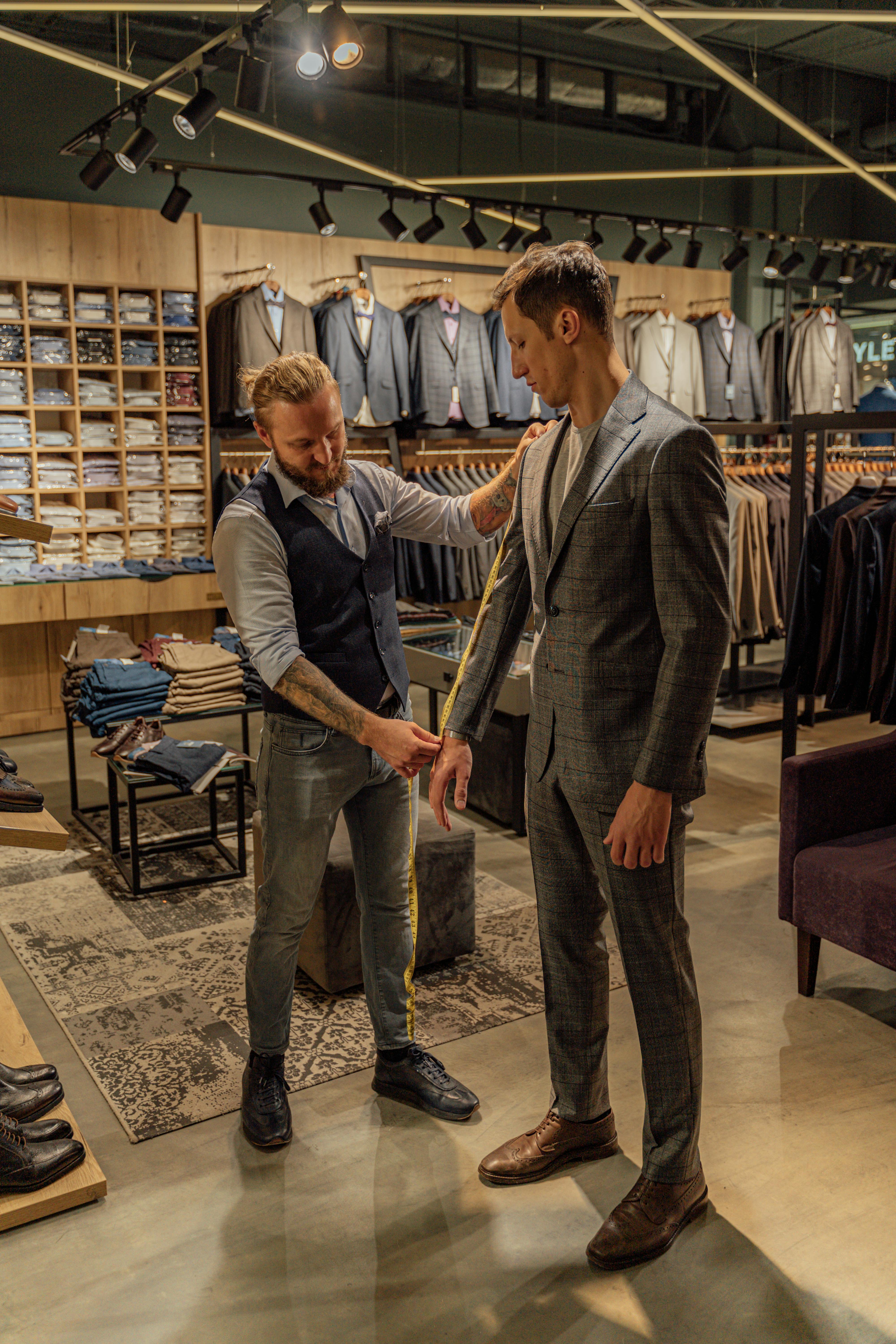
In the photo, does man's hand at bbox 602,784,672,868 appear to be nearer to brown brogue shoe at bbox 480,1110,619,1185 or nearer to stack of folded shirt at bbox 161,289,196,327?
brown brogue shoe at bbox 480,1110,619,1185

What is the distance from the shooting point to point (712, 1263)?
2.10m

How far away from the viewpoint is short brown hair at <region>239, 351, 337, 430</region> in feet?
7.34

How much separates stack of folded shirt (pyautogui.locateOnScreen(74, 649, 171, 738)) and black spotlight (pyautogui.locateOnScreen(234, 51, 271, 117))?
89.5 inches

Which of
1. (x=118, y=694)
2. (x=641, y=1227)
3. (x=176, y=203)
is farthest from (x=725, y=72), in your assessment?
(x=641, y=1227)

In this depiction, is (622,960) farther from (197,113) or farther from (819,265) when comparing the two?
(819,265)

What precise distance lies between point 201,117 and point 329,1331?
14.9 ft

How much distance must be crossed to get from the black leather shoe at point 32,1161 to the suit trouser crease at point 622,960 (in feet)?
3.47

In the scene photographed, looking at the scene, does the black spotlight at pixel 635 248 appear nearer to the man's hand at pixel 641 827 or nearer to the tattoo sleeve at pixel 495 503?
the tattoo sleeve at pixel 495 503

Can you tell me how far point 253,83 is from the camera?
4324 mm

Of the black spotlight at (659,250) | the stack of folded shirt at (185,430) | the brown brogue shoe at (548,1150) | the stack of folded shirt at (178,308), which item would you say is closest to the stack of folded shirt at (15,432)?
the stack of folded shirt at (185,430)

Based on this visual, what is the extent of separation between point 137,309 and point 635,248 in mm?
3630

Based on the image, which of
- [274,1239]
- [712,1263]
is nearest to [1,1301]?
[274,1239]

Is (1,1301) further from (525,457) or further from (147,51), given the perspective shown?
(147,51)

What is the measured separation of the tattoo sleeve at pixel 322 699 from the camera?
227 cm
